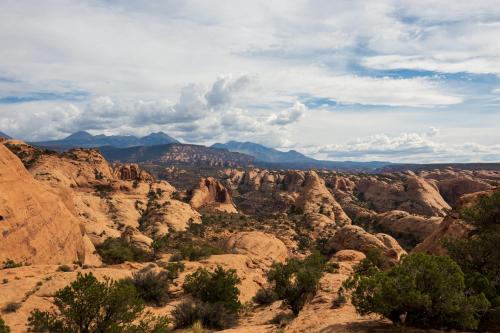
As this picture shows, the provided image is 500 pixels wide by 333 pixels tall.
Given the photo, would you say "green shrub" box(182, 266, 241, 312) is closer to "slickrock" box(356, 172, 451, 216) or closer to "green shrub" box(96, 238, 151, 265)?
"green shrub" box(96, 238, 151, 265)

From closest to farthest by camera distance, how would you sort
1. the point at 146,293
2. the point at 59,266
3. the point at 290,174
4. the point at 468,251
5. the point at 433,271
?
1. the point at 433,271
2. the point at 468,251
3. the point at 146,293
4. the point at 59,266
5. the point at 290,174

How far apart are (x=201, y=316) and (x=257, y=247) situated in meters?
28.1

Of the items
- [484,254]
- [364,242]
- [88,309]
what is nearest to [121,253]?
[88,309]

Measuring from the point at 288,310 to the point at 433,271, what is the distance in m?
13.9

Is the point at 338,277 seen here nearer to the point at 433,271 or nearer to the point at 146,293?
the point at 146,293

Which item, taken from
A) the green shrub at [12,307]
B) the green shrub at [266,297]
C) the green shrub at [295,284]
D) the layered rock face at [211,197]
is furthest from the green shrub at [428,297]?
the layered rock face at [211,197]

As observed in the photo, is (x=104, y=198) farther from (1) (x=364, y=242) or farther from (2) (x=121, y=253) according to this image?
(1) (x=364, y=242)

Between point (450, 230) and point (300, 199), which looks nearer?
point (450, 230)

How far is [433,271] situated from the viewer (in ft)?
49.4

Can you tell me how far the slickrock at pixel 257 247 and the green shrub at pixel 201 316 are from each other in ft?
76.7

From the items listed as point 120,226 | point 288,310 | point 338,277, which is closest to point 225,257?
point 338,277

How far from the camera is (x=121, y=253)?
141 ft

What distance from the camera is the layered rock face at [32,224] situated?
33719 millimetres

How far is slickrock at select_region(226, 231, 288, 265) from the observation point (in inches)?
1939
